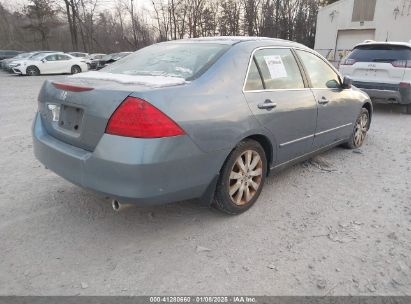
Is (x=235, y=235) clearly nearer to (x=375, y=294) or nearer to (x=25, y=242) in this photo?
(x=375, y=294)

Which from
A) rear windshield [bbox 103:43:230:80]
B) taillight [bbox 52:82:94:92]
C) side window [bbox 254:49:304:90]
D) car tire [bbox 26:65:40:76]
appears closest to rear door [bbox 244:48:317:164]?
side window [bbox 254:49:304:90]

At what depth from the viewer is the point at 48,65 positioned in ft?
72.4

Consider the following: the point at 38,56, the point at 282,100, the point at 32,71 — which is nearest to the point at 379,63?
the point at 282,100

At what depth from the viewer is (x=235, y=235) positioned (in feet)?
9.36

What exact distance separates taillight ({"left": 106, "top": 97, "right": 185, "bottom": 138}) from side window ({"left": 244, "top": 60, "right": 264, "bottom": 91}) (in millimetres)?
966

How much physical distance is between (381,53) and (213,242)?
6.89 metres

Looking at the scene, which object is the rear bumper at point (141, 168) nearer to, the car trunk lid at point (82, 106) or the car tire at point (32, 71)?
the car trunk lid at point (82, 106)

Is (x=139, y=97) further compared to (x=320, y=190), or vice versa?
(x=320, y=190)

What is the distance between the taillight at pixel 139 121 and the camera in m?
2.27

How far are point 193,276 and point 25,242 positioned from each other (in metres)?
1.39

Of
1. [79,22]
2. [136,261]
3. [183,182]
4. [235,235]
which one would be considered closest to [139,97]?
[183,182]

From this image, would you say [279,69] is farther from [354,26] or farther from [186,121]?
[354,26]

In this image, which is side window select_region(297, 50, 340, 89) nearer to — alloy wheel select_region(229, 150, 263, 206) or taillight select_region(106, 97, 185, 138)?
alloy wheel select_region(229, 150, 263, 206)

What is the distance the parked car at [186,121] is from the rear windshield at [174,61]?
1cm
